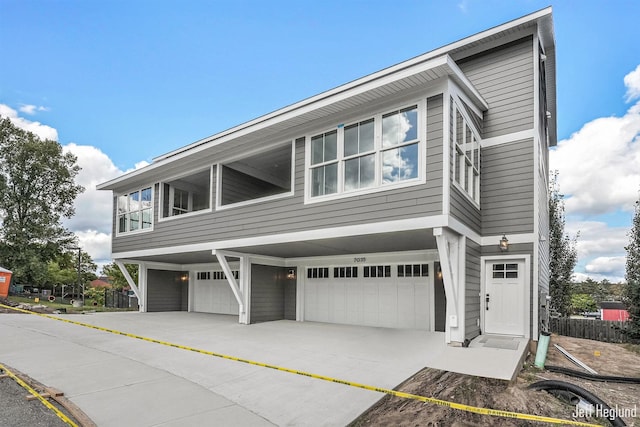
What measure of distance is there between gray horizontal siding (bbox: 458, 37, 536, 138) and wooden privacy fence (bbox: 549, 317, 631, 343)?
6732 mm

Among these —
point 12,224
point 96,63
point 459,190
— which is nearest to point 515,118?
point 459,190

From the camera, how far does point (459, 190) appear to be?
718 centimetres

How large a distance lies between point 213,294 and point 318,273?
5.14 m

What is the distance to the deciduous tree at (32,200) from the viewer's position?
2258cm

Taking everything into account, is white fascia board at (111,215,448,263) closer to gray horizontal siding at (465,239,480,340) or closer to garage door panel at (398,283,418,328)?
gray horizontal siding at (465,239,480,340)

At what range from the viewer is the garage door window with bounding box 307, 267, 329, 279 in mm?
11336

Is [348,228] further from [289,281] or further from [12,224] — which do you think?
[12,224]

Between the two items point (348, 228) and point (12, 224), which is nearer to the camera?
point (348, 228)

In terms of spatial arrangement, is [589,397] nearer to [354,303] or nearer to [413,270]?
[413,270]

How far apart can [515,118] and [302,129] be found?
16.1 feet

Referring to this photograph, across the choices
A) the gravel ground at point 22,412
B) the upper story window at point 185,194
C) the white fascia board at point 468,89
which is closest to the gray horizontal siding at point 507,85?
the white fascia board at point 468,89

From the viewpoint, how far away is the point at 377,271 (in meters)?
10.3

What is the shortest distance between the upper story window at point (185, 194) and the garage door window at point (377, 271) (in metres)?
5.38

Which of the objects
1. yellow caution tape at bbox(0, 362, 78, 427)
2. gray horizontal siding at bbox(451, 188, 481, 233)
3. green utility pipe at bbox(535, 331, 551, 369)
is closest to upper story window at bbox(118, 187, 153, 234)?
yellow caution tape at bbox(0, 362, 78, 427)
